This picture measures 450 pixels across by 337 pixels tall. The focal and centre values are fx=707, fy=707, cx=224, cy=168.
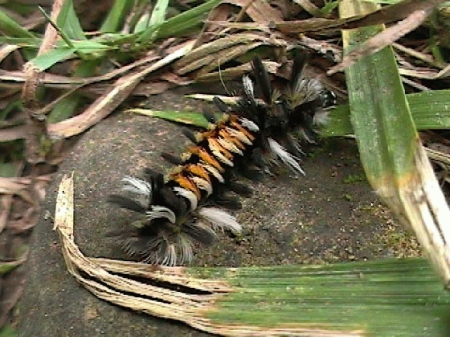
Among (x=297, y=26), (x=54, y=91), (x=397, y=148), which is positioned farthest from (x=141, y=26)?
(x=397, y=148)

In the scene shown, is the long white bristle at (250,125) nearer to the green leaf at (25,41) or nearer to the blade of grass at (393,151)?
the blade of grass at (393,151)

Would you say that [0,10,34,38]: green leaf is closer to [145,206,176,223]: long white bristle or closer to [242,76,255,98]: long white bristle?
[242,76,255,98]: long white bristle

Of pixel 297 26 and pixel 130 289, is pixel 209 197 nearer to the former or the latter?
pixel 130 289

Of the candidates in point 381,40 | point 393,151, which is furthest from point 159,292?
point 381,40

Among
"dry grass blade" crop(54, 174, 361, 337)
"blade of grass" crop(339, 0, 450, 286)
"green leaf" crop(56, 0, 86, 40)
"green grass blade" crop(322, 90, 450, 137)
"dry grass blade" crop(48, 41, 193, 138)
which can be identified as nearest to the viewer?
"blade of grass" crop(339, 0, 450, 286)

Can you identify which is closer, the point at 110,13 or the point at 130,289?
the point at 130,289

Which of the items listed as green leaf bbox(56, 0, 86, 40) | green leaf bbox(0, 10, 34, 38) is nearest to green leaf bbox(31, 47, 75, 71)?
green leaf bbox(56, 0, 86, 40)

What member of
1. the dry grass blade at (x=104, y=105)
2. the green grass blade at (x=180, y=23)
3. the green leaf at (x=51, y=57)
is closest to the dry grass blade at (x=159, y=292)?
the dry grass blade at (x=104, y=105)
